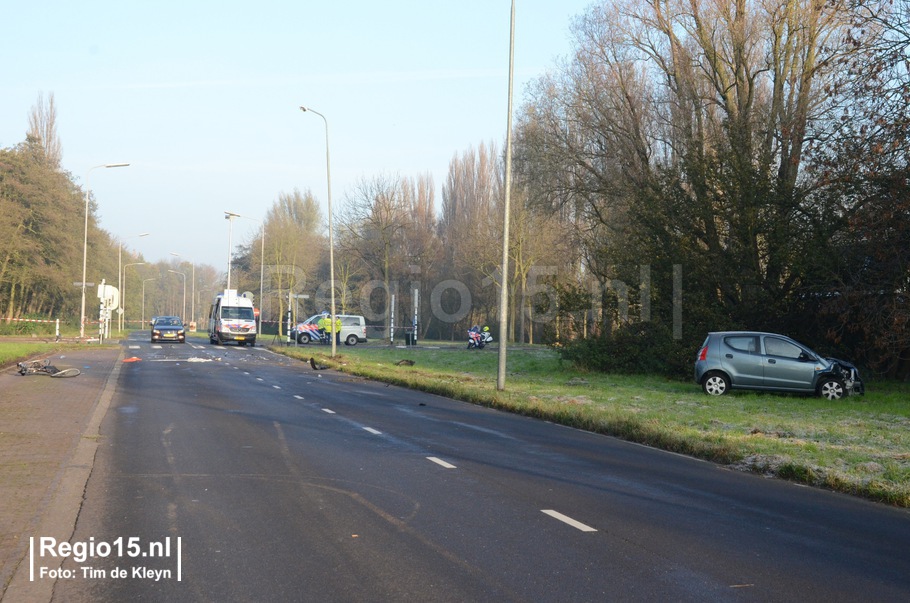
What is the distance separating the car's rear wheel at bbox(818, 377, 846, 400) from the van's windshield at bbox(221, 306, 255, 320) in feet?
131

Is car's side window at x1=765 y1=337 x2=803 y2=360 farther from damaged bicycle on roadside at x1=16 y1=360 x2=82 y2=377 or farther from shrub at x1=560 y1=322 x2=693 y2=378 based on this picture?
damaged bicycle on roadside at x1=16 y1=360 x2=82 y2=377

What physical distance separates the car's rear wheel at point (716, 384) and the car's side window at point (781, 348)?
122cm

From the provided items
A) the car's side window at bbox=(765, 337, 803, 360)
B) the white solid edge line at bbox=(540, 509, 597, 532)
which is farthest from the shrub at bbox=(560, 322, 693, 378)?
the white solid edge line at bbox=(540, 509, 597, 532)

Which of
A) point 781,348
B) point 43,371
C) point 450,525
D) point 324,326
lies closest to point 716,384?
point 781,348

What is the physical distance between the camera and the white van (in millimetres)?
53312

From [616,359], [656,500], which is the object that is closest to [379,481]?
[656,500]

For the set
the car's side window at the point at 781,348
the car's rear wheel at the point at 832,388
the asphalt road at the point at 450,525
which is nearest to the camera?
the asphalt road at the point at 450,525

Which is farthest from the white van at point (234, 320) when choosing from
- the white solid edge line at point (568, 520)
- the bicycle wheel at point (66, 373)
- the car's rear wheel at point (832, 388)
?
the white solid edge line at point (568, 520)

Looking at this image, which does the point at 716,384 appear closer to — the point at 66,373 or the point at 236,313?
the point at 66,373

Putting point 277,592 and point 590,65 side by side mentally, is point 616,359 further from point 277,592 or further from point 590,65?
point 277,592

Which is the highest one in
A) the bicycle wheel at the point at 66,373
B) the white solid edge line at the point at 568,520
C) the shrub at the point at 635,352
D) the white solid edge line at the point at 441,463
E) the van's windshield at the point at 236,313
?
the van's windshield at the point at 236,313

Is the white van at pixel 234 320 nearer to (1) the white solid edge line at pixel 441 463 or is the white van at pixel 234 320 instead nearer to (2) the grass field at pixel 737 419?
(2) the grass field at pixel 737 419

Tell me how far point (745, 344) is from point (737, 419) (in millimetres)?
6132

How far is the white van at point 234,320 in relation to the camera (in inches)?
2099
